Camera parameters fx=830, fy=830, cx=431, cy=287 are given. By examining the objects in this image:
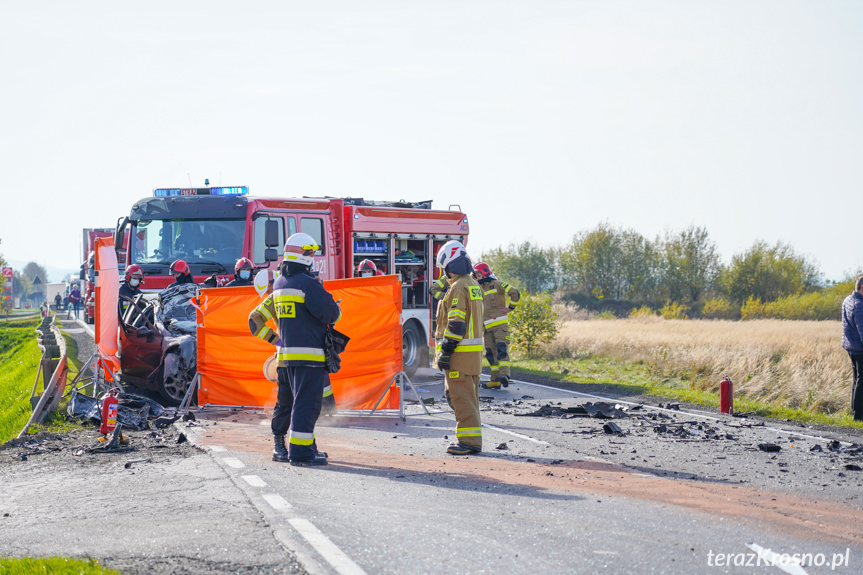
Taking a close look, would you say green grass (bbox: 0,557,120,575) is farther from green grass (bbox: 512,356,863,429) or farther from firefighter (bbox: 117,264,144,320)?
green grass (bbox: 512,356,863,429)

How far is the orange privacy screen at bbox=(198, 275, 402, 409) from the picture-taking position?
1063cm

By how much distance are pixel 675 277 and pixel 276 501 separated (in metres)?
59.3

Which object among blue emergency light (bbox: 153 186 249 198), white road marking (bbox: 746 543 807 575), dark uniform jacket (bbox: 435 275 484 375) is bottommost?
white road marking (bbox: 746 543 807 575)

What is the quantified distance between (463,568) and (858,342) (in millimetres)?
8282

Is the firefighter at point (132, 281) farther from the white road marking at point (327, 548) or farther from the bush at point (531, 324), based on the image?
the bush at point (531, 324)

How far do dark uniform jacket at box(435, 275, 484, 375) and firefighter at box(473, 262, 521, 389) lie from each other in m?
5.31

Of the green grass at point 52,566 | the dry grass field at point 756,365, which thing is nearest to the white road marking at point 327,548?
the green grass at point 52,566

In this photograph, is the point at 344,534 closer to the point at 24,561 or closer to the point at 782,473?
the point at 24,561

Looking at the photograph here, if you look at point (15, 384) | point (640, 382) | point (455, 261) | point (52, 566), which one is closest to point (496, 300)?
point (640, 382)

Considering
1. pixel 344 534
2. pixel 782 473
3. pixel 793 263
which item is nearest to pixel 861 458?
pixel 782 473

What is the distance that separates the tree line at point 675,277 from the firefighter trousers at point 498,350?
3480 cm

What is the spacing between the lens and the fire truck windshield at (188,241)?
1380 cm

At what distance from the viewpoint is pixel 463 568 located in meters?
4.54

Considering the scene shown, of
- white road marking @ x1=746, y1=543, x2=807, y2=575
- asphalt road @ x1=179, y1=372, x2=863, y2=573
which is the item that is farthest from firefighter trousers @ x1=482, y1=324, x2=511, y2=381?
white road marking @ x1=746, y1=543, x2=807, y2=575
